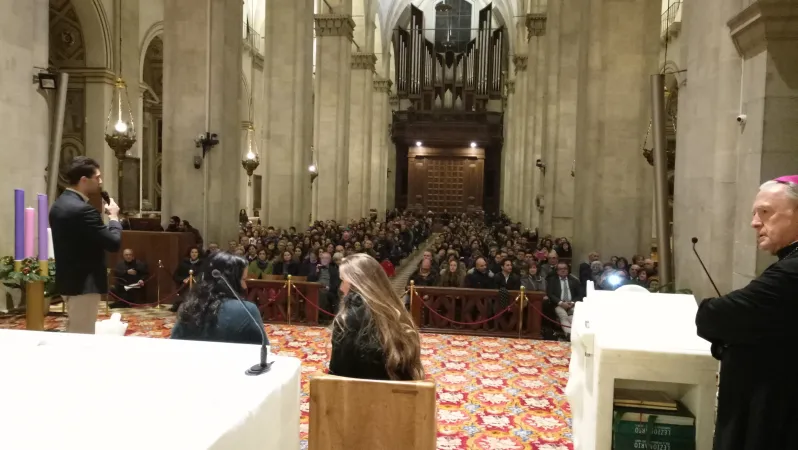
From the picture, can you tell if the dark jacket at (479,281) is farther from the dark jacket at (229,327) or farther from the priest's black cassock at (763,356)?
the priest's black cassock at (763,356)

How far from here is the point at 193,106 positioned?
12.9 m

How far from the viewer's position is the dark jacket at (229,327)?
327 cm

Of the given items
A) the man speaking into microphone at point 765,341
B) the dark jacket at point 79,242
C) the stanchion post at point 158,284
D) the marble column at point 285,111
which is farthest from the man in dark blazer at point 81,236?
the marble column at point 285,111

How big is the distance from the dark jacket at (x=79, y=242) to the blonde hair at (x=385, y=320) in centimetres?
193

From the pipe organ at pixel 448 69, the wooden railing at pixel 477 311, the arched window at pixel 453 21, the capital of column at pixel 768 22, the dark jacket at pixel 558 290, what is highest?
the arched window at pixel 453 21

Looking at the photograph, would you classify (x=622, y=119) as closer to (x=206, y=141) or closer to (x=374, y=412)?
(x=206, y=141)

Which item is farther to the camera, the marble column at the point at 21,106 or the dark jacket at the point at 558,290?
the dark jacket at the point at 558,290

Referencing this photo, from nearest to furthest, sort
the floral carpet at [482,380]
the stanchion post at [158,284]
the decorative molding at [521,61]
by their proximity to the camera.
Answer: the floral carpet at [482,380], the stanchion post at [158,284], the decorative molding at [521,61]

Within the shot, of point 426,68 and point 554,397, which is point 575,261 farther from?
point 426,68

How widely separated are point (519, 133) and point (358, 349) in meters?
28.0

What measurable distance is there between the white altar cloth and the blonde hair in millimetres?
661

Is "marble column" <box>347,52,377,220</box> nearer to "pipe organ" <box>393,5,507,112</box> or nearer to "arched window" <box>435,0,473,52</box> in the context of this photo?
"pipe organ" <box>393,5,507,112</box>

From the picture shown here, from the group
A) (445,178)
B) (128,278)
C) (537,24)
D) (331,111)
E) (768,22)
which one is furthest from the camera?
(445,178)

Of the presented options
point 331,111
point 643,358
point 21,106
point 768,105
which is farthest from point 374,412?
point 331,111
